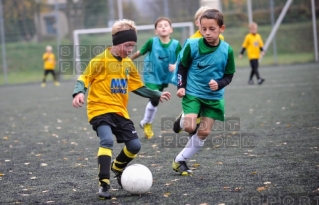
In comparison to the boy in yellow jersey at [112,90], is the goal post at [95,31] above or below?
above

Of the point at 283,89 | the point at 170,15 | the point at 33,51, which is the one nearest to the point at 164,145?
the point at 283,89

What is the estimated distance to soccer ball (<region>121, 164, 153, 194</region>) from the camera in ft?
16.5

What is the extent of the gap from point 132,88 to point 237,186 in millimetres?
1385

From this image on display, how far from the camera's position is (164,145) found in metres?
8.09

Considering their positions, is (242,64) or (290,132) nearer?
(290,132)

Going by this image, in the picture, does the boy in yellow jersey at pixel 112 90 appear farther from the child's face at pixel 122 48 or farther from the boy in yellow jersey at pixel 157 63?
the boy in yellow jersey at pixel 157 63

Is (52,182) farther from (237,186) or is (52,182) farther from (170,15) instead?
(170,15)

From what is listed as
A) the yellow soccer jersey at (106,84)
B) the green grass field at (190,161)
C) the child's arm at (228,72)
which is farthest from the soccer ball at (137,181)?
the child's arm at (228,72)

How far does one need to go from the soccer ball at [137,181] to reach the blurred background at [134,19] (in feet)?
78.2

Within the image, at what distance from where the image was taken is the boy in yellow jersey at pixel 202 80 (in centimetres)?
592

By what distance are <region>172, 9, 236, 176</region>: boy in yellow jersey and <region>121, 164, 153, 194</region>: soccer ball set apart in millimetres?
943

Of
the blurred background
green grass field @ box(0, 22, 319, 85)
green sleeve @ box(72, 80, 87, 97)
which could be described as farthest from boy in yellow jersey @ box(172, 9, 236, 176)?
the blurred background

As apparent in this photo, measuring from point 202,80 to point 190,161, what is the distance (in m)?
1.23

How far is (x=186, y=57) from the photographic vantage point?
597cm
